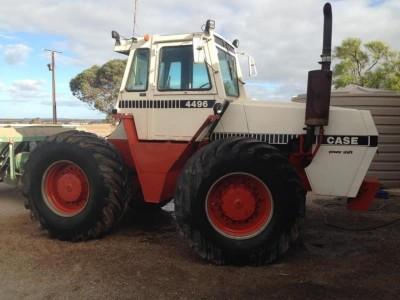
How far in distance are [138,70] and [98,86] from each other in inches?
1757

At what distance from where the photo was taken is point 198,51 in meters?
6.46

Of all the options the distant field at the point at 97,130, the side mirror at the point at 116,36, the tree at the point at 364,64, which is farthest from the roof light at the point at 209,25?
the tree at the point at 364,64

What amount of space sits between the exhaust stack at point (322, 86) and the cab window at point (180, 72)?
133 cm

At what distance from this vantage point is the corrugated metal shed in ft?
35.0

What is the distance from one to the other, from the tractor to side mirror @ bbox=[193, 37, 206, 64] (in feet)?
0.06

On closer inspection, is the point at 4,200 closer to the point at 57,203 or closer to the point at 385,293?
the point at 57,203

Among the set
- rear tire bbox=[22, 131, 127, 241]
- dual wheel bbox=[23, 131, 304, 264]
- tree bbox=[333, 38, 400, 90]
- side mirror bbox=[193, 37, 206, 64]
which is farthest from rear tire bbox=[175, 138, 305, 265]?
tree bbox=[333, 38, 400, 90]

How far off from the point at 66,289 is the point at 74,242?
5.79 feet

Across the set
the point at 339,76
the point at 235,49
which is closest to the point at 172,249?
the point at 235,49

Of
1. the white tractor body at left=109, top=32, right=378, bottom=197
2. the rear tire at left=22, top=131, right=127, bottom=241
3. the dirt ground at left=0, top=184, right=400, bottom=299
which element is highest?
the white tractor body at left=109, top=32, right=378, bottom=197

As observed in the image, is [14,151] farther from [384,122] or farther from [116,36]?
[384,122]

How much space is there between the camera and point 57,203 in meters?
7.16

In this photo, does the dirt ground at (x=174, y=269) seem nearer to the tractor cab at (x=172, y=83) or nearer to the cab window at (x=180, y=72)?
the tractor cab at (x=172, y=83)

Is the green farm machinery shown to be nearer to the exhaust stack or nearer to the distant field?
the distant field
